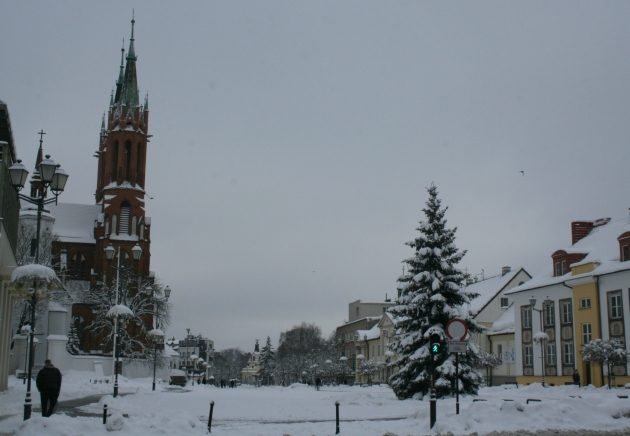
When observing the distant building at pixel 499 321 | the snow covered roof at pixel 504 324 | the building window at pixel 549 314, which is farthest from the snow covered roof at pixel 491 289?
the building window at pixel 549 314

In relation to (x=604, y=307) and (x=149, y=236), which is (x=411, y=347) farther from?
(x=149, y=236)

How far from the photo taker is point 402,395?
35.3m

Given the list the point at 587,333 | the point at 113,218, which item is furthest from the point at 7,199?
the point at 113,218

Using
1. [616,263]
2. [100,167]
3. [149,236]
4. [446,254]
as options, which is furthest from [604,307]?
[100,167]

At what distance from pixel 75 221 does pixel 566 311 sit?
6197 centimetres

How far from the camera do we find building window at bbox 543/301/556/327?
53.9 m

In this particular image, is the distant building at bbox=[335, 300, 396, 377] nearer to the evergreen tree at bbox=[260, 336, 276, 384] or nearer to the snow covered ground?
the evergreen tree at bbox=[260, 336, 276, 384]

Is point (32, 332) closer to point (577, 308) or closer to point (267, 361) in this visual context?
point (577, 308)

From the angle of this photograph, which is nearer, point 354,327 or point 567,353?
point 567,353

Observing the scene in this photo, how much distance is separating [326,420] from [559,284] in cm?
3367

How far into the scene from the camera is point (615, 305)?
154ft

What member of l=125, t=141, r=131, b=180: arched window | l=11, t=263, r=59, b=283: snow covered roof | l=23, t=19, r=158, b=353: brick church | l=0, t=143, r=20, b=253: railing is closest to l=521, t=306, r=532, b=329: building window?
l=0, t=143, r=20, b=253: railing

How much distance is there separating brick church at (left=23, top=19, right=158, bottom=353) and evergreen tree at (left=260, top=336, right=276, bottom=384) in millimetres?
62483

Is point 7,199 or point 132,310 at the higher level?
point 7,199
